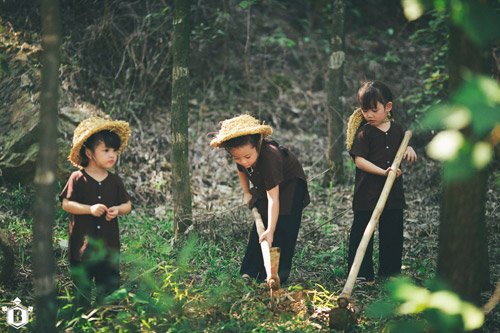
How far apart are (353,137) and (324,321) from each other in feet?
5.35

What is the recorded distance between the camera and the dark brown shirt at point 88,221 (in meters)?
3.98

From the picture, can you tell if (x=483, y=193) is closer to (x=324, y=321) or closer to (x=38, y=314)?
(x=324, y=321)

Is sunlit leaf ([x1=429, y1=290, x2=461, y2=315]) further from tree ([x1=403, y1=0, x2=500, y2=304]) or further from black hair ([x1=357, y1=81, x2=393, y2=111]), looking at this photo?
black hair ([x1=357, y1=81, x2=393, y2=111])

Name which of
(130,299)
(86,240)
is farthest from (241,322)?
(86,240)

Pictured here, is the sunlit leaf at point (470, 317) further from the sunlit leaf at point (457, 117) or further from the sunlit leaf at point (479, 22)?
the sunlit leaf at point (479, 22)

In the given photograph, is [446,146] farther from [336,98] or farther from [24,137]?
[336,98]

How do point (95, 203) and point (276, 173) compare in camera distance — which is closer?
point (95, 203)

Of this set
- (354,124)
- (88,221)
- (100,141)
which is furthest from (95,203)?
(354,124)

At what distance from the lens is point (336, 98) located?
7.48 m

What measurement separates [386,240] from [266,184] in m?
1.15

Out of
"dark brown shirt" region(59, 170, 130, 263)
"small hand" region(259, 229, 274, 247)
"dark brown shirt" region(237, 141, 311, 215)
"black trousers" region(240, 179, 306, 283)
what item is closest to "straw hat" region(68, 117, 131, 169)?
"dark brown shirt" region(59, 170, 130, 263)

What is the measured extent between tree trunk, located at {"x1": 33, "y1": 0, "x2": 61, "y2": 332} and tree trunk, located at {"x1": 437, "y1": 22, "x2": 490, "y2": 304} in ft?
5.84

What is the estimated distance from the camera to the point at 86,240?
395 cm

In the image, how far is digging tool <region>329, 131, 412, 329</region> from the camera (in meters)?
3.75
